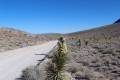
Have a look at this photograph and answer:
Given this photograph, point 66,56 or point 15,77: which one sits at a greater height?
point 66,56

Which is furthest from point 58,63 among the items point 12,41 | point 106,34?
point 106,34

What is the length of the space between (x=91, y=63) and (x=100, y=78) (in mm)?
6638

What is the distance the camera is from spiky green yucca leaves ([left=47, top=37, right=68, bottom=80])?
33.5 ft

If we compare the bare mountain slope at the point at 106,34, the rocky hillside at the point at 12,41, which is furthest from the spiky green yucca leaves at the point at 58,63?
the bare mountain slope at the point at 106,34

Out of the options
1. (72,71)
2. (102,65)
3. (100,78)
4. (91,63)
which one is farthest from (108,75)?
(91,63)

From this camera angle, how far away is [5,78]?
1614 cm

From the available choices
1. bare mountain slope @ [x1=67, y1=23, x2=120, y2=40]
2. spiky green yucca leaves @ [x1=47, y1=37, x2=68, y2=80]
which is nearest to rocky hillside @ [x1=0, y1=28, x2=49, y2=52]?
spiky green yucca leaves @ [x1=47, y1=37, x2=68, y2=80]

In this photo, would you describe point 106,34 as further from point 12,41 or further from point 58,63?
point 58,63

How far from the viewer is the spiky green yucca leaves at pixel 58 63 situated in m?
10.2

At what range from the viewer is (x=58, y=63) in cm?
1045

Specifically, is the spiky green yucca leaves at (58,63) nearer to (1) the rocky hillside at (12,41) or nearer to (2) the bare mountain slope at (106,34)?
(1) the rocky hillside at (12,41)

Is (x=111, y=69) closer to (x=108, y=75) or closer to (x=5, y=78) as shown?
(x=108, y=75)

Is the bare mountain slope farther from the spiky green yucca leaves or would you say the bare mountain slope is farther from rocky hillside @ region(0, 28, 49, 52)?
Answer: the spiky green yucca leaves

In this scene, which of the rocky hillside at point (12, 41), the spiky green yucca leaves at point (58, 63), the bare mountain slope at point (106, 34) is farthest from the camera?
the bare mountain slope at point (106, 34)
